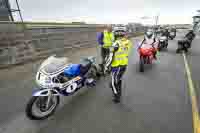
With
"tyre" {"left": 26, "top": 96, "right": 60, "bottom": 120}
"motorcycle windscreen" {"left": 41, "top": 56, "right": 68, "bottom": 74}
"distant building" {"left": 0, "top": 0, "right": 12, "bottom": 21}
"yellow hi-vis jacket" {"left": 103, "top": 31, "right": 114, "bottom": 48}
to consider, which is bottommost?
"tyre" {"left": 26, "top": 96, "right": 60, "bottom": 120}

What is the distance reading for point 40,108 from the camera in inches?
100

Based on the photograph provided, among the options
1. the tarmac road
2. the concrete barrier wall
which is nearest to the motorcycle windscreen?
the tarmac road

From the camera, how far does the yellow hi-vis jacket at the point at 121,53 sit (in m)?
2.73

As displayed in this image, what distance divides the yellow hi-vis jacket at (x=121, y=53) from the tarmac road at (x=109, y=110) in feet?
3.44

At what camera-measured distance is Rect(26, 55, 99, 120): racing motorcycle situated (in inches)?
94.3

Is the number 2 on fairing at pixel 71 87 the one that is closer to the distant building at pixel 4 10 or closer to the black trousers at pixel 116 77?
the black trousers at pixel 116 77

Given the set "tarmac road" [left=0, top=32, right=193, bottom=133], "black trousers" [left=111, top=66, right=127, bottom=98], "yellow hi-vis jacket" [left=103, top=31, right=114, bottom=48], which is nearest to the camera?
"tarmac road" [left=0, top=32, right=193, bottom=133]

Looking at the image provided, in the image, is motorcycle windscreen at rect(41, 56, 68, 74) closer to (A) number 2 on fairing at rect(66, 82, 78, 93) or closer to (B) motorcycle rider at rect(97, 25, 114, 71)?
(A) number 2 on fairing at rect(66, 82, 78, 93)

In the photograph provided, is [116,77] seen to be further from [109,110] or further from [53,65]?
[53,65]

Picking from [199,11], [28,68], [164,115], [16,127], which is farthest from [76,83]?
[199,11]

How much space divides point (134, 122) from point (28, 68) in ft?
16.9

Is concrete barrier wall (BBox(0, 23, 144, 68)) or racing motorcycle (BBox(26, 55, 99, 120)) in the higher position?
concrete barrier wall (BBox(0, 23, 144, 68))

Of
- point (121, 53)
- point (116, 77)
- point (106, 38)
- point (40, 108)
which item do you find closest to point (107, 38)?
point (106, 38)

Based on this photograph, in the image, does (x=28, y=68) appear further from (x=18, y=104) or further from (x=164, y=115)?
(x=164, y=115)
